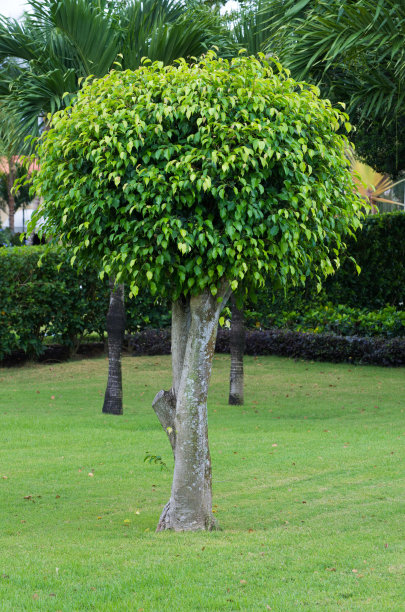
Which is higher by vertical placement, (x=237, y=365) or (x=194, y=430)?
(x=237, y=365)

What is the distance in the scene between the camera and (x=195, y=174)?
203 inches

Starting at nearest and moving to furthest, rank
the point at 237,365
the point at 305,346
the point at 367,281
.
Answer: the point at 237,365
the point at 305,346
the point at 367,281

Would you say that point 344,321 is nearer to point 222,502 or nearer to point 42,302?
point 42,302

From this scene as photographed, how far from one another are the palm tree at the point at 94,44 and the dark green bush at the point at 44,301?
406 cm

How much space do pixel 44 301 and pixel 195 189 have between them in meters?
10.9

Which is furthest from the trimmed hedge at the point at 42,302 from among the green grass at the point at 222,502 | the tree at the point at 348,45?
the tree at the point at 348,45

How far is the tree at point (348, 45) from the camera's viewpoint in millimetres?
10188

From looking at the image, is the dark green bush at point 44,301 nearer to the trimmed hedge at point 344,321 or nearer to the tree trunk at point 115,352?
the tree trunk at point 115,352

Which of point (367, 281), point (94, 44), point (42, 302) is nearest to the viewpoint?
point (94, 44)

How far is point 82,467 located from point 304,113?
474 cm

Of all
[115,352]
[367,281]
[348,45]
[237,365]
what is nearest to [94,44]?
[348,45]

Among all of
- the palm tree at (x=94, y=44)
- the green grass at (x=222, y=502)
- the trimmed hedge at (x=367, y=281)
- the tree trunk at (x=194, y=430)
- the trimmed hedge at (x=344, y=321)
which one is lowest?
the green grass at (x=222, y=502)

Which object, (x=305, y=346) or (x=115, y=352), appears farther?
(x=305, y=346)

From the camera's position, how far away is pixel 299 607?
3.88 meters
